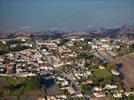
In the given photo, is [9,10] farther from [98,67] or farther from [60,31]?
[98,67]

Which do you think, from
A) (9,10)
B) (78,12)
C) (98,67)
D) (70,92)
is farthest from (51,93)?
(78,12)

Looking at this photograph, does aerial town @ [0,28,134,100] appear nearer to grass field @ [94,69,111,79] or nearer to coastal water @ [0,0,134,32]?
grass field @ [94,69,111,79]

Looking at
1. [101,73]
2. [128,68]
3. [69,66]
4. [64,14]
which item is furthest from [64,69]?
[64,14]

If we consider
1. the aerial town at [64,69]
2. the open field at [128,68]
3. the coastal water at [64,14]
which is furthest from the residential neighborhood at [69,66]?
the coastal water at [64,14]

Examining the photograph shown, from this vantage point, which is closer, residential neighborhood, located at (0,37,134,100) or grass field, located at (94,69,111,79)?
residential neighborhood, located at (0,37,134,100)

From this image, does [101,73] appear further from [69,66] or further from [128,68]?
[69,66]

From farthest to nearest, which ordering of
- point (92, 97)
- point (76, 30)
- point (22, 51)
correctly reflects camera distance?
1. point (76, 30)
2. point (22, 51)
3. point (92, 97)

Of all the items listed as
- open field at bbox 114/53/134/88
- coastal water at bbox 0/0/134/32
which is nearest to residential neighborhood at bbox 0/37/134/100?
open field at bbox 114/53/134/88
